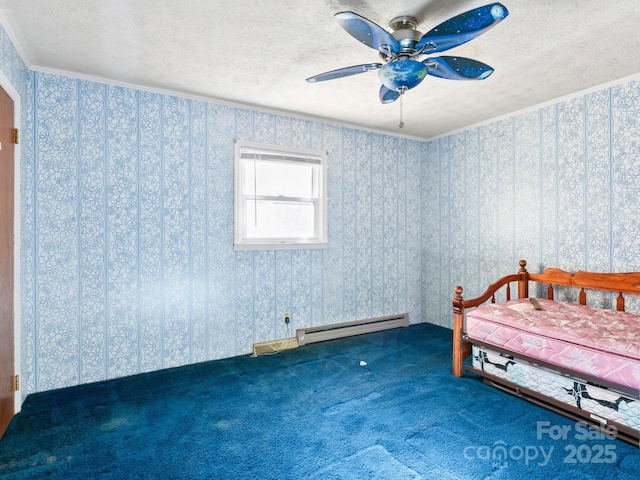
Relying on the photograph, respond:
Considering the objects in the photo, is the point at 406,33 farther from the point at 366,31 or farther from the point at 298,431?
the point at 298,431

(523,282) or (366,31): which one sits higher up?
(366,31)

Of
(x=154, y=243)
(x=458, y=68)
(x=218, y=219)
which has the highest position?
(x=458, y=68)

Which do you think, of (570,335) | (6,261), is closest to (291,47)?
(6,261)

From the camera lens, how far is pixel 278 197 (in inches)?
152

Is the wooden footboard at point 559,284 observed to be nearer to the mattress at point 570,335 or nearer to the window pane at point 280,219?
the mattress at point 570,335

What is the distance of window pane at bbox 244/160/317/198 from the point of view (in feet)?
12.2

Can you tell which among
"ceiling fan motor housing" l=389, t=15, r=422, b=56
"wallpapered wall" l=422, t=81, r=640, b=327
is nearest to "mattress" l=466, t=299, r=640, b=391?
"wallpapered wall" l=422, t=81, r=640, b=327

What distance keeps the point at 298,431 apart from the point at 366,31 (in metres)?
2.32

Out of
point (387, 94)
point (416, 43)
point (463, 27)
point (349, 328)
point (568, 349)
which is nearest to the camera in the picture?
point (463, 27)

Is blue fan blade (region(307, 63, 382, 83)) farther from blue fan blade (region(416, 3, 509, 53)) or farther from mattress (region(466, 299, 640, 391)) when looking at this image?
mattress (region(466, 299, 640, 391))

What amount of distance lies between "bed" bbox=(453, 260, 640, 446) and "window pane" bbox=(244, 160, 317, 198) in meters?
1.98

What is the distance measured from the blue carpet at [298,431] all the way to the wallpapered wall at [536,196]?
5.00ft

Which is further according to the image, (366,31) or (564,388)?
(564,388)

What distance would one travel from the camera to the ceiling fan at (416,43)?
1.67 m
